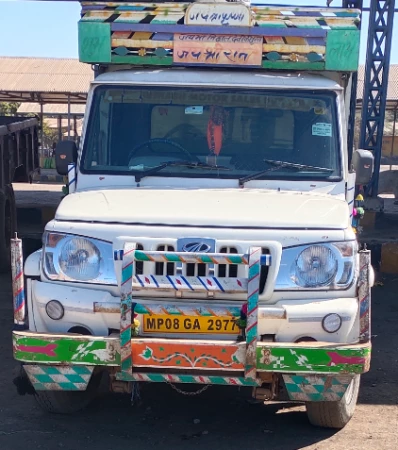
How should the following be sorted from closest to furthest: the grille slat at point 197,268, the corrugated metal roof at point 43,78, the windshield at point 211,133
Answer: the grille slat at point 197,268 → the windshield at point 211,133 → the corrugated metal roof at point 43,78

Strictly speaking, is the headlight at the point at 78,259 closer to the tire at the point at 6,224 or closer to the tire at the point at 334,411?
the tire at the point at 334,411

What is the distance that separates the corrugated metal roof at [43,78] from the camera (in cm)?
2541

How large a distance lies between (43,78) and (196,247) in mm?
24271

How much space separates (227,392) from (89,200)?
187 cm

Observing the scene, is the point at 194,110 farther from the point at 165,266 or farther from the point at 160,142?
the point at 165,266

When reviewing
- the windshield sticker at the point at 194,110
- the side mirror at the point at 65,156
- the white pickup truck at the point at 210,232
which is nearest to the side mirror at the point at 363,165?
the white pickup truck at the point at 210,232

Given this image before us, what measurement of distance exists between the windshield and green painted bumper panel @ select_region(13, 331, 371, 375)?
1498 millimetres

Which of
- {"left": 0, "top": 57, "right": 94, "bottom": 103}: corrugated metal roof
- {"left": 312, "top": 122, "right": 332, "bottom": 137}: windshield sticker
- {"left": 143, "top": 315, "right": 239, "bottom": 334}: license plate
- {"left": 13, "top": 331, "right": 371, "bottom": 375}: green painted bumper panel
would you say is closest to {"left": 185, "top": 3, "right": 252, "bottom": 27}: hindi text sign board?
{"left": 312, "top": 122, "right": 332, "bottom": 137}: windshield sticker

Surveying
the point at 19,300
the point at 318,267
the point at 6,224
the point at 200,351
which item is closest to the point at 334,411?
the point at 318,267

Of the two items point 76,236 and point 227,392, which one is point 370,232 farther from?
point 76,236

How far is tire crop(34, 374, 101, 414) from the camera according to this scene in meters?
4.97

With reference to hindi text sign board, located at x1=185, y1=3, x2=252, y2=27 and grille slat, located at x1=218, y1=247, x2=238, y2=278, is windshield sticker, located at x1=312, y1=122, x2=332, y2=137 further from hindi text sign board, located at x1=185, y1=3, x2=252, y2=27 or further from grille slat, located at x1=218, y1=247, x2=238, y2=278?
grille slat, located at x1=218, y1=247, x2=238, y2=278

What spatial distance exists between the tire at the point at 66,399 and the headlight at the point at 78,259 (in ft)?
2.76

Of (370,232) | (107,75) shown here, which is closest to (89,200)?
(107,75)
